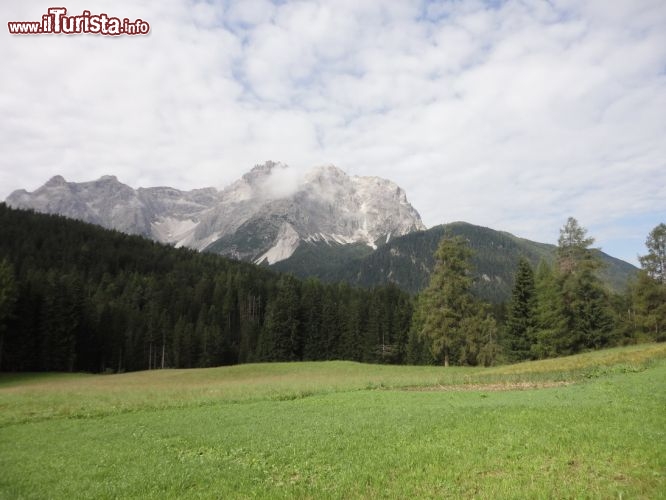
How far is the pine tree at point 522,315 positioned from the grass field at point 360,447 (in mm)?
41309

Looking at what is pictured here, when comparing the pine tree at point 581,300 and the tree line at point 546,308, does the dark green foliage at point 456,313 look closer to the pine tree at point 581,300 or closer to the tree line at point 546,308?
the tree line at point 546,308

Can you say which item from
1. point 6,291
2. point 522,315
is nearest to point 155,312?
point 6,291

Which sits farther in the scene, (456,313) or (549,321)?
(549,321)

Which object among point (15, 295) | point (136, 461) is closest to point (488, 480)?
point (136, 461)

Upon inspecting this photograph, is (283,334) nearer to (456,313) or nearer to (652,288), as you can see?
(456,313)

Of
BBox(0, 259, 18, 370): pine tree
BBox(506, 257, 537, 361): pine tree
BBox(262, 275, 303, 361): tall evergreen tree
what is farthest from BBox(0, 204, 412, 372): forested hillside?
BBox(506, 257, 537, 361): pine tree

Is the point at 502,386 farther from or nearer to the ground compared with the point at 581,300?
nearer to the ground

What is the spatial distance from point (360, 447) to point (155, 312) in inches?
4199

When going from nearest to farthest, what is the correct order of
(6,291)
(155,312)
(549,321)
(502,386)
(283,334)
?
(502,386)
(6,291)
(549,321)
(283,334)
(155,312)

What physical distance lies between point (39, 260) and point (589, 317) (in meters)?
157

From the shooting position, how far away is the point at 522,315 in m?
69.9

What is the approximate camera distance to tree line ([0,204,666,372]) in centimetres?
6519

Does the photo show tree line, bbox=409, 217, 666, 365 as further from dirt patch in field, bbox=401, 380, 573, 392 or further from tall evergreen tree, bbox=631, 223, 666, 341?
dirt patch in field, bbox=401, 380, 573, 392

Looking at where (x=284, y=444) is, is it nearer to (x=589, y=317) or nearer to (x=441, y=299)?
(x=441, y=299)
